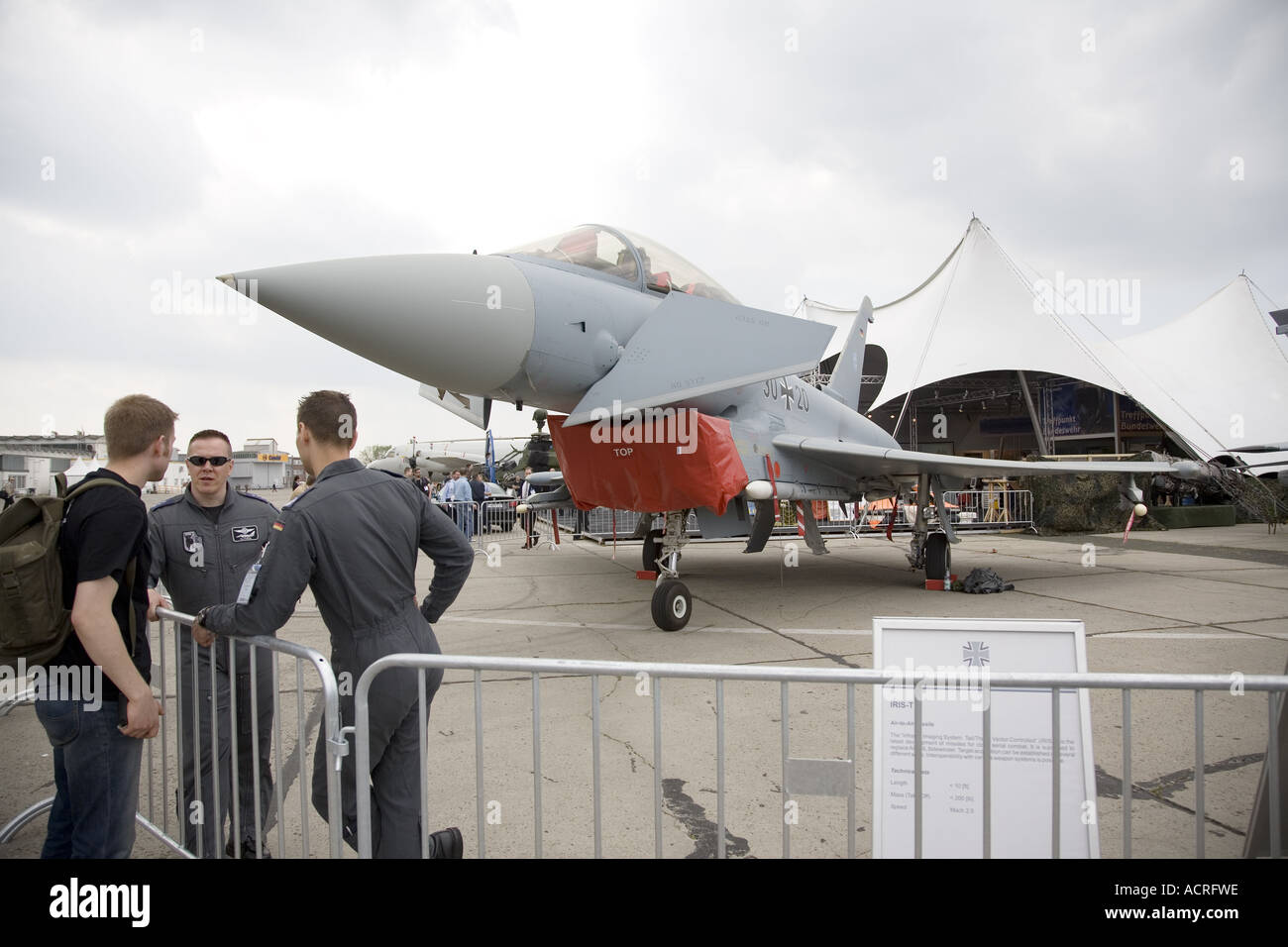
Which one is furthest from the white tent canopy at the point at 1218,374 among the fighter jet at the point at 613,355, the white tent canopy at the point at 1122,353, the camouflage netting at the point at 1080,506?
the fighter jet at the point at 613,355

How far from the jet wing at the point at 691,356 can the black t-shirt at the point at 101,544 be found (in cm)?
340

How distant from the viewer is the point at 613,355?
5508 mm

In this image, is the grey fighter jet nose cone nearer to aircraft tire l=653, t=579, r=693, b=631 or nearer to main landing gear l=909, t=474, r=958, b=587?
aircraft tire l=653, t=579, r=693, b=631

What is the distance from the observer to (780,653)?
18.1ft

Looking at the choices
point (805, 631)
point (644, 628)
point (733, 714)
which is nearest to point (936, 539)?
point (805, 631)

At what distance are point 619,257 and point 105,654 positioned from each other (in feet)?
15.4

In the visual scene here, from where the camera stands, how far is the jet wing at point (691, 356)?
17.9 ft

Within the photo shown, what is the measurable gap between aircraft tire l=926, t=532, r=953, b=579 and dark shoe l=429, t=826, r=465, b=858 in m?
7.68

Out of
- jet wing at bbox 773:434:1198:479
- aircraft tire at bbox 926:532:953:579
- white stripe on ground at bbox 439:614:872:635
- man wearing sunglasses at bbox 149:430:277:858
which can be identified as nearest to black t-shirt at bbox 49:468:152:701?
man wearing sunglasses at bbox 149:430:277:858

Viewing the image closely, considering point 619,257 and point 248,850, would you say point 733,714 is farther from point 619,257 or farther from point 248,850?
point 619,257

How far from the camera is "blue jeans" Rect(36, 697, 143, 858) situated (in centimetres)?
212
